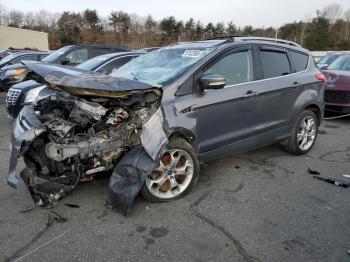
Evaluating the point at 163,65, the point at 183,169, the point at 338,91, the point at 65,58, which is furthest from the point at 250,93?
the point at 65,58

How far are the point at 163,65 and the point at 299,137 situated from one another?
259cm

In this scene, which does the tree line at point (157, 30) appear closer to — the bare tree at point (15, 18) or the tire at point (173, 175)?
the bare tree at point (15, 18)

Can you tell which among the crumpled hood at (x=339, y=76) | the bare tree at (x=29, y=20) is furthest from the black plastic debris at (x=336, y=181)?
the bare tree at (x=29, y=20)

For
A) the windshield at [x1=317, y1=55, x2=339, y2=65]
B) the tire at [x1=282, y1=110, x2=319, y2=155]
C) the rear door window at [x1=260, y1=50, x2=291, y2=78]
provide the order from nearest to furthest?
the rear door window at [x1=260, y1=50, x2=291, y2=78] < the tire at [x1=282, y1=110, x2=319, y2=155] < the windshield at [x1=317, y1=55, x2=339, y2=65]

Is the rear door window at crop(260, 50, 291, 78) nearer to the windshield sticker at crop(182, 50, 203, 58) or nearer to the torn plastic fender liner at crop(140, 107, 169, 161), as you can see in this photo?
the windshield sticker at crop(182, 50, 203, 58)

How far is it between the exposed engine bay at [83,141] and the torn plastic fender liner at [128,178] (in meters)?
Answer: 0.20

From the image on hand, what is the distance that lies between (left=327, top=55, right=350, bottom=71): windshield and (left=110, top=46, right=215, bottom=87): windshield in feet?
20.3

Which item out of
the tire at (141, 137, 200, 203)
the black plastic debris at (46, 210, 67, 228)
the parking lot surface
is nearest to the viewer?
the parking lot surface

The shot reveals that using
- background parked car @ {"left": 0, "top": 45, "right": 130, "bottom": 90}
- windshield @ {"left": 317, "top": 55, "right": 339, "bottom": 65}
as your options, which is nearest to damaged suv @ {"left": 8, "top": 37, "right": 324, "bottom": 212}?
background parked car @ {"left": 0, "top": 45, "right": 130, "bottom": 90}

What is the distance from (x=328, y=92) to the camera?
8.19 m

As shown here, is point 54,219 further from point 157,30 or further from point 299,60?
point 157,30

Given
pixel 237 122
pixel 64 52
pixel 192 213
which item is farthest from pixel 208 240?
pixel 64 52

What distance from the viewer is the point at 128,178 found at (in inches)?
132

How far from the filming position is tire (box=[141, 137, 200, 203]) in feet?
11.8
